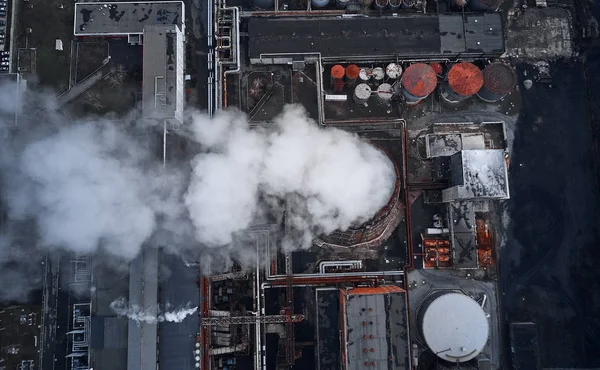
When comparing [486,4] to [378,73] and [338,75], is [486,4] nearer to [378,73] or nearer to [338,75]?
[378,73]

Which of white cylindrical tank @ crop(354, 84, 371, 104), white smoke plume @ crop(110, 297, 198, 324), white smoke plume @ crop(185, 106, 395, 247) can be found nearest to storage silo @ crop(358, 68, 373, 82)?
white cylindrical tank @ crop(354, 84, 371, 104)

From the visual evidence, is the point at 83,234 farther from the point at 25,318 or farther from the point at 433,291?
the point at 433,291

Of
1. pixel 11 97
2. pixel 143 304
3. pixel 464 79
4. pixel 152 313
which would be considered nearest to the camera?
pixel 152 313

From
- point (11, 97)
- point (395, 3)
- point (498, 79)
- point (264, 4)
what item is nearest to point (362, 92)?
point (395, 3)

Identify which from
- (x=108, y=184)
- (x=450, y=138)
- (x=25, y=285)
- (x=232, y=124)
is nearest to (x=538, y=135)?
(x=450, y=138)

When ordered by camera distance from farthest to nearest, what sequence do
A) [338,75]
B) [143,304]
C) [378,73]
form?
[378,73]
[338,75]
[143,304]
